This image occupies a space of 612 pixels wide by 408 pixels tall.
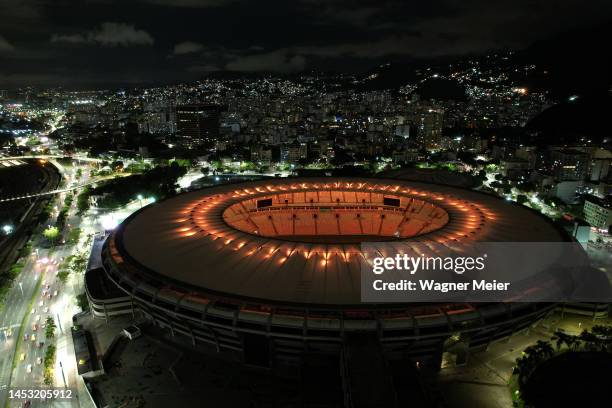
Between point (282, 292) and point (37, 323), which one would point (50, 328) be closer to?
point (37, 323)

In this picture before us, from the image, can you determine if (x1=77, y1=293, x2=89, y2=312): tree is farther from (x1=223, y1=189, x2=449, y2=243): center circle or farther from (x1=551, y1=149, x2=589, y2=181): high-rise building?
(x1=551, y1=149, x2=589, y2=181): high-rise building

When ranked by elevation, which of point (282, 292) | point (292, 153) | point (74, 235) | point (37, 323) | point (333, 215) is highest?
point (282, 292)

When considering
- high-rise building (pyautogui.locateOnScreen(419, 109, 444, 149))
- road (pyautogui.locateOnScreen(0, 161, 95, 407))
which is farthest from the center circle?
high-rise building (pyautogui.locateOnScreen(419, 109, 444, 149))

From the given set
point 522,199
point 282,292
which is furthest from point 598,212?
point 282,292

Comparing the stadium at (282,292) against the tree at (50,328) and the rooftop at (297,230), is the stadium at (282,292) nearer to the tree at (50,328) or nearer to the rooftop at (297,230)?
the rooftop at (297,230)

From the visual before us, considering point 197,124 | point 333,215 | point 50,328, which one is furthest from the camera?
point 197,124

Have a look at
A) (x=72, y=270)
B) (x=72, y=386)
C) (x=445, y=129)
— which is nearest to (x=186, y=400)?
(x=72, y=386)

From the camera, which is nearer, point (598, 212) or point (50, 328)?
point (50, 328)
